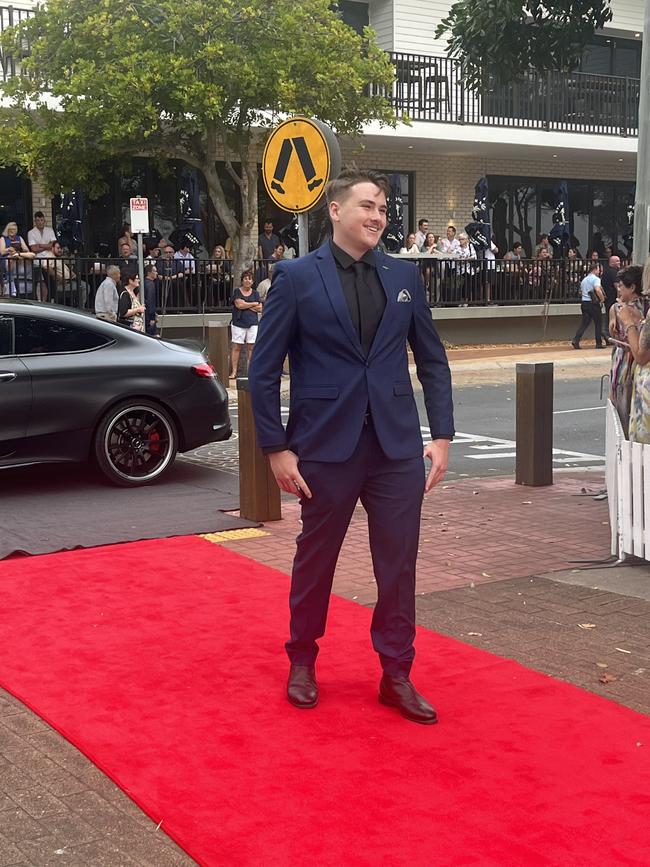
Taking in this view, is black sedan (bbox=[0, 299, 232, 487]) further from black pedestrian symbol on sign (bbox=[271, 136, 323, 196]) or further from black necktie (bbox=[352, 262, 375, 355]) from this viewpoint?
black necktie (bbox=[352, 262, 375, 355])

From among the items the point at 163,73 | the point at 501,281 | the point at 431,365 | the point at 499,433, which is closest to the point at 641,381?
the point at 431,365

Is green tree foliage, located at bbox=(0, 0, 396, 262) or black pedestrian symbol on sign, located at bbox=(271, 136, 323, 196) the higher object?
green tree foliage, located at bbox=(0, 0, 396, 262)

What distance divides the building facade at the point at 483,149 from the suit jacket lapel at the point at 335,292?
1952cm

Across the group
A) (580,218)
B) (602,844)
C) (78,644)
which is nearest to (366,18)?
(580,218)

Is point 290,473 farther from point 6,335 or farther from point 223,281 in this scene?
point 223,281

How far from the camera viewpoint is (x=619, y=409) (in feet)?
28.3

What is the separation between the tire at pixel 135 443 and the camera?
990 centimetres

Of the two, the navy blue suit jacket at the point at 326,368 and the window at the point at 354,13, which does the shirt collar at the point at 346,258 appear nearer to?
the navy blue suit jacket at the point at 326,368

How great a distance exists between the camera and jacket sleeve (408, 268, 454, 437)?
4801 mm

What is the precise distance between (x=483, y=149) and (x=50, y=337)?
2119 cm

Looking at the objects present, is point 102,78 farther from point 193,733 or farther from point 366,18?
point 193,733

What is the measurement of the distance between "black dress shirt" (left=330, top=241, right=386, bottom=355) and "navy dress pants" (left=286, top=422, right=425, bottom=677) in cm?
36

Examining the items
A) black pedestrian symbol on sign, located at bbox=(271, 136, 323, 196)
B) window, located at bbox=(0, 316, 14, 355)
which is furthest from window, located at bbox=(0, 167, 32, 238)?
black pedestrian symbol on sign, located at bbox=(271, 136, 323, 196)

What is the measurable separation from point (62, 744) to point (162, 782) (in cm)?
54
